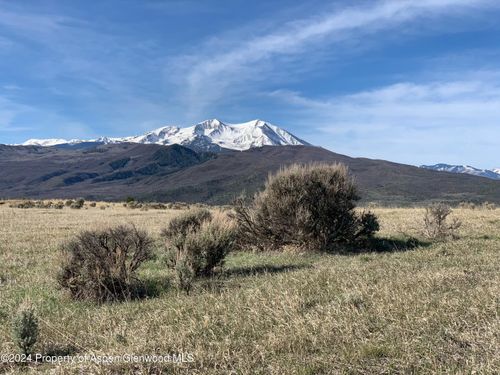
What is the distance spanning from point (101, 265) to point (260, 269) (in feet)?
12.2

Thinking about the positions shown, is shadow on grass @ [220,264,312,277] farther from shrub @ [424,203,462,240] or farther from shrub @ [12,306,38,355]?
shrub @ [424,203,462,240]

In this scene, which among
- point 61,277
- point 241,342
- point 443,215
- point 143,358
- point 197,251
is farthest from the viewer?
point 443,215

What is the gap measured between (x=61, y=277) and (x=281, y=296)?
4.74m

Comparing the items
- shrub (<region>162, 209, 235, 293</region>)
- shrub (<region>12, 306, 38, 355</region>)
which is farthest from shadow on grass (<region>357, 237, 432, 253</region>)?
shrub (<region>12, 306, 38, 355</region>)

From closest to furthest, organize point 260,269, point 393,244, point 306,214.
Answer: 1. point 260,269
2. point 306,214
3. point 393,244

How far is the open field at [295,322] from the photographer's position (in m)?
4.08

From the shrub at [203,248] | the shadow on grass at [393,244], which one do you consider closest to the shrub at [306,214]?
the shadow on grass at [393,244]

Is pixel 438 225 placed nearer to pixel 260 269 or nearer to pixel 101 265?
pixel 260 269

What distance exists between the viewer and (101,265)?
8.61m

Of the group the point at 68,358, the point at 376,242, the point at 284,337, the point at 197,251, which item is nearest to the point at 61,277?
the point at 197,251

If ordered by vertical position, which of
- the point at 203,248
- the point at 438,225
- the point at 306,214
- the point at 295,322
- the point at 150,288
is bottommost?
the point at 150,288

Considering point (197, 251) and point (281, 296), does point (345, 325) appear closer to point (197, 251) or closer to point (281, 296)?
point (281, 296)

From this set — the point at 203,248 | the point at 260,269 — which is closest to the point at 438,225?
the point at 260,269

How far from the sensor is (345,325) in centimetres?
492
